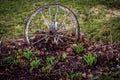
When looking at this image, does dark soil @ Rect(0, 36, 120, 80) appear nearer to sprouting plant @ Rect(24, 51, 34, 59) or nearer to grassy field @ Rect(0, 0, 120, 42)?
sprouting plant @ Rect(24, 51, 34, 59)

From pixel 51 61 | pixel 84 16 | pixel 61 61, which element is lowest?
pixel 61 61

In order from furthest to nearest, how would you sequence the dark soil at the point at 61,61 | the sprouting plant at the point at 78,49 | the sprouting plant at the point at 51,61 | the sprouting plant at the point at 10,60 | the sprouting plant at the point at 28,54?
1. the sprouting plant at the point at 78,49
2. the sprouting plant at the point at 28,54
3. the sprouting plant at the point at 10,60
4. the sprouting plant at the point at 51,61
5. the dark soil at the point at 61,61

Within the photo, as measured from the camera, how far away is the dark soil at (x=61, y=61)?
5.55 m

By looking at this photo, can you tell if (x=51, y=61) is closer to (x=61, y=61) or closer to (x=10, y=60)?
(x=61, y=61)

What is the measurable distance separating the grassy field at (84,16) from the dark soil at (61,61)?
0.53 m

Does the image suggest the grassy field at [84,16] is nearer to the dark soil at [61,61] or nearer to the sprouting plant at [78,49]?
the dark soil at [61,61]

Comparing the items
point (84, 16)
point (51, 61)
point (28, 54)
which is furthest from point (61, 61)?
point (84, 16)

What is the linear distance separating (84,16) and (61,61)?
9.65 feet

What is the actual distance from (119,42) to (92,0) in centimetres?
357

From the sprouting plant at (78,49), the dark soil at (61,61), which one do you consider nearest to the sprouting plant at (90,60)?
the dark soil at (61,61)

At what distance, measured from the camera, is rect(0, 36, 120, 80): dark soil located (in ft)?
18.2

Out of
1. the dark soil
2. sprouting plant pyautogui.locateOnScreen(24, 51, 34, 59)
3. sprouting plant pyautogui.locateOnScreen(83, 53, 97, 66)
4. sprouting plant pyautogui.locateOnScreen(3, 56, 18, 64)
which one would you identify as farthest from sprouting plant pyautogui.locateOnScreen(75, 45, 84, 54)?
sprouting plant pyautogui.locateOnScreen(3, 56, 18, 64)

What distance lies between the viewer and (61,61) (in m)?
6.15

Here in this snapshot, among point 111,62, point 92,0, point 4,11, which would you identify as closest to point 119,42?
point 111,62
